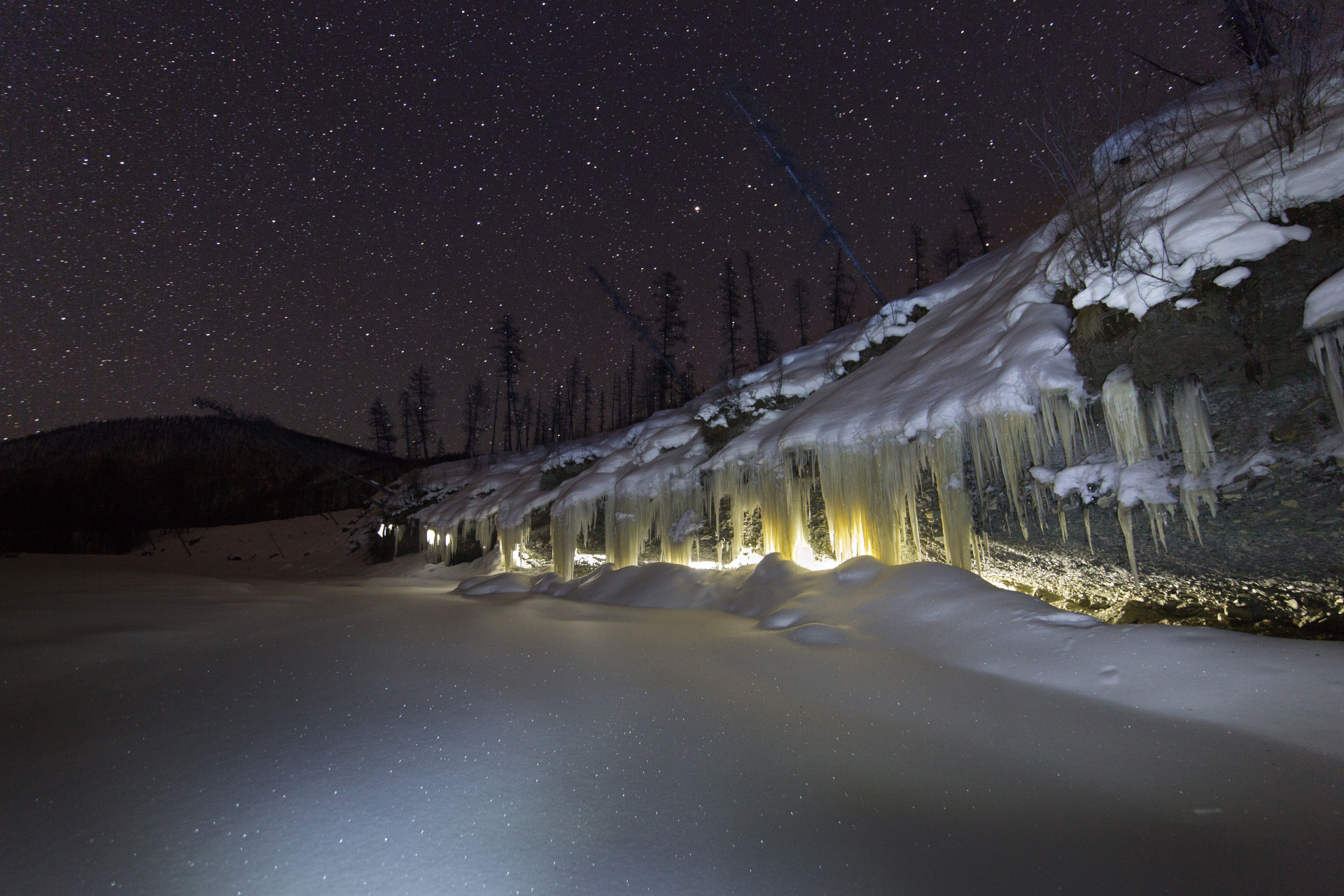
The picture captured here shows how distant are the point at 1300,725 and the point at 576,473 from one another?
13.1 metres

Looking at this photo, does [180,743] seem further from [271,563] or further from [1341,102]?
[271,563]

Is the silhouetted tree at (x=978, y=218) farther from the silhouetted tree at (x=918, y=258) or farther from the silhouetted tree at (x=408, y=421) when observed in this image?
the silhouetted tree at (x=408, y=421)

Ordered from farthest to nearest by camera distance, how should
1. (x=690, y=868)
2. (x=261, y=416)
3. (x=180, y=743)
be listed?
1. (x=261, y=416)
2. (x=180, y=743)
3. (x=690, y=868)

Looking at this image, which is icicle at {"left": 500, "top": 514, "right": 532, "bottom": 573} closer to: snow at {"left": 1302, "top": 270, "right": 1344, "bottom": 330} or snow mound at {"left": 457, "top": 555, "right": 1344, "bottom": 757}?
snow mound at {"left": 457, "top": 555, "right": 1344, "bottom": 757}

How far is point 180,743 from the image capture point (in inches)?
104

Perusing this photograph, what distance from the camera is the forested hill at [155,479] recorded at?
32.1 m

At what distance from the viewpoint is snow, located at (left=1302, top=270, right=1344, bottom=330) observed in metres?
3.54

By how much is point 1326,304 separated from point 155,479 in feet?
174

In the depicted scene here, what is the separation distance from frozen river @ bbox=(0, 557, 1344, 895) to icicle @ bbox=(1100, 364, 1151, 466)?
8.76 feet

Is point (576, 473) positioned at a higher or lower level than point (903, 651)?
higher

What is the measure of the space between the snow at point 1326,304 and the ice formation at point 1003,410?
0.02 m

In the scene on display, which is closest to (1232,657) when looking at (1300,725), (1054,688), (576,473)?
(1300,725)

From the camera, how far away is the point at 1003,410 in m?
5.36

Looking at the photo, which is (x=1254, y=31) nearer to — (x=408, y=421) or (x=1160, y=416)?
(x=1160, y=416)
